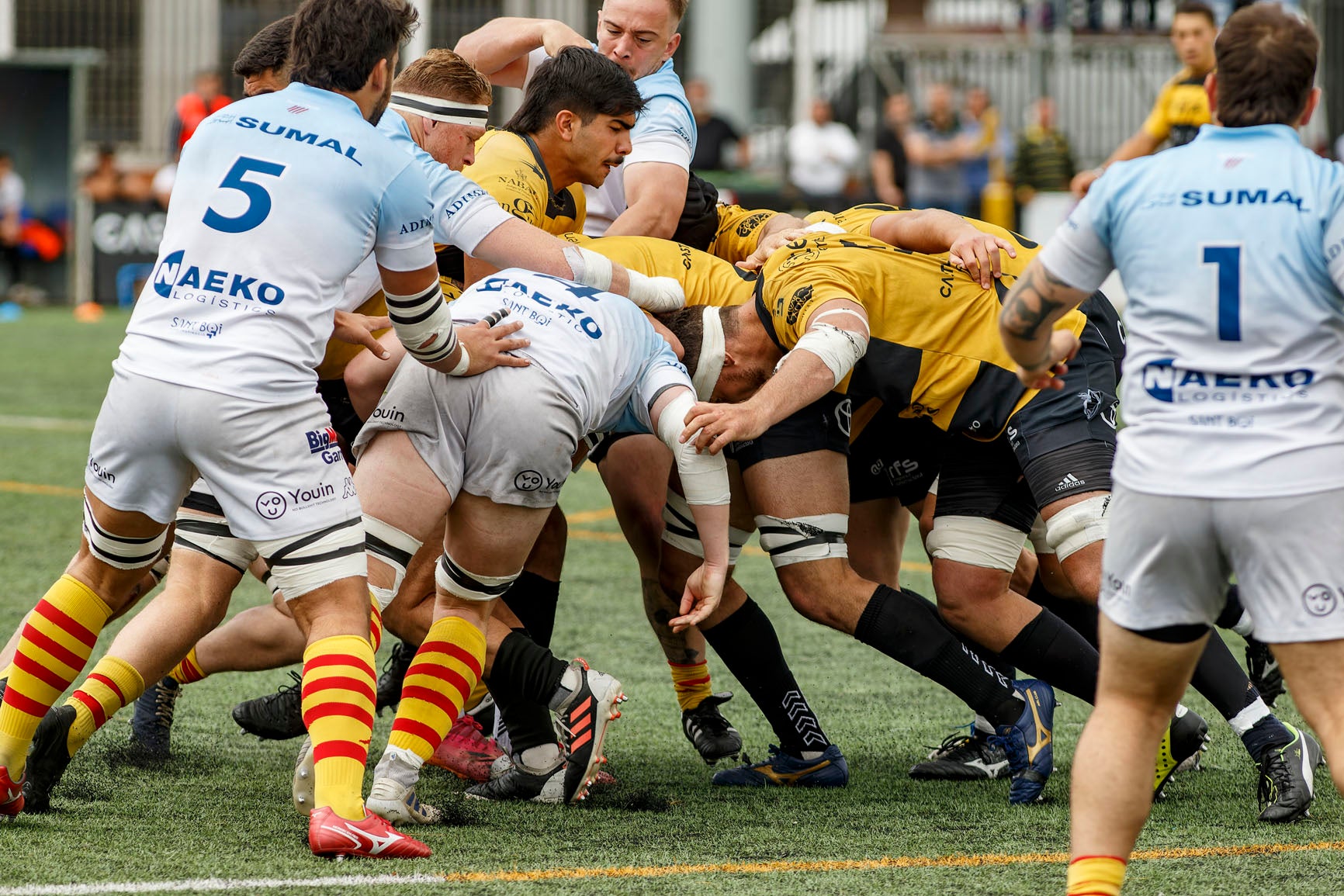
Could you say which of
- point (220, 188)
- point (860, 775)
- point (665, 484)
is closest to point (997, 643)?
point (860, 775)

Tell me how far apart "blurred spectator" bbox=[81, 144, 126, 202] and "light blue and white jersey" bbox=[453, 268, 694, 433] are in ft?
55.6

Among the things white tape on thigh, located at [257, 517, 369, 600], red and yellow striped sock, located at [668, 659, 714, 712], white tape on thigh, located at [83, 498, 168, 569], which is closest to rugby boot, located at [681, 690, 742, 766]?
red and yellow striped sock, located at [668, 659, 714, 712]

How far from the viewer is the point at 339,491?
11.4 feet

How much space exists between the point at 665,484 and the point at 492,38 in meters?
1.78

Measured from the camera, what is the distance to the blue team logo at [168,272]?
3.42m

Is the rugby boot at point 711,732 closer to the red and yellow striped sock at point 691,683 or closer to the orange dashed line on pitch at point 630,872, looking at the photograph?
the red and yellow striped sock at point 691,683

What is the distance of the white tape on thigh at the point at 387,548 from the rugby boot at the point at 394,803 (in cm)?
39

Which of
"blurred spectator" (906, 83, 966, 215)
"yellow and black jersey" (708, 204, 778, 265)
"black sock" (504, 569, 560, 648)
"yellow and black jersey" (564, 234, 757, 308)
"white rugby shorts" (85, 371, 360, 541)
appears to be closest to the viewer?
"white rugby shorts" (85, 371, 360, 541)

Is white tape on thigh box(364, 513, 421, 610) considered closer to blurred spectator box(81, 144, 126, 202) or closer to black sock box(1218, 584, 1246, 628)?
black sock box(1218, 584, 1246, 628)

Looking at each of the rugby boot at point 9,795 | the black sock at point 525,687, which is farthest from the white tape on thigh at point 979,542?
the rugby boot at point 9,795

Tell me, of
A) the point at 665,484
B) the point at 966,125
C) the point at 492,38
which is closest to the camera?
the point at 665,484

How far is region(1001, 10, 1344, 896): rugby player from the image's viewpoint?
9.02ft

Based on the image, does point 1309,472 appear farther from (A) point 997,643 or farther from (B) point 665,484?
(B) point 665,484

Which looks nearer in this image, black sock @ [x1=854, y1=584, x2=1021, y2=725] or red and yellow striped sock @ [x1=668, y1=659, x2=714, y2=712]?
black sock @ [x1=854, y1=584, x2=1021, y2=725]
